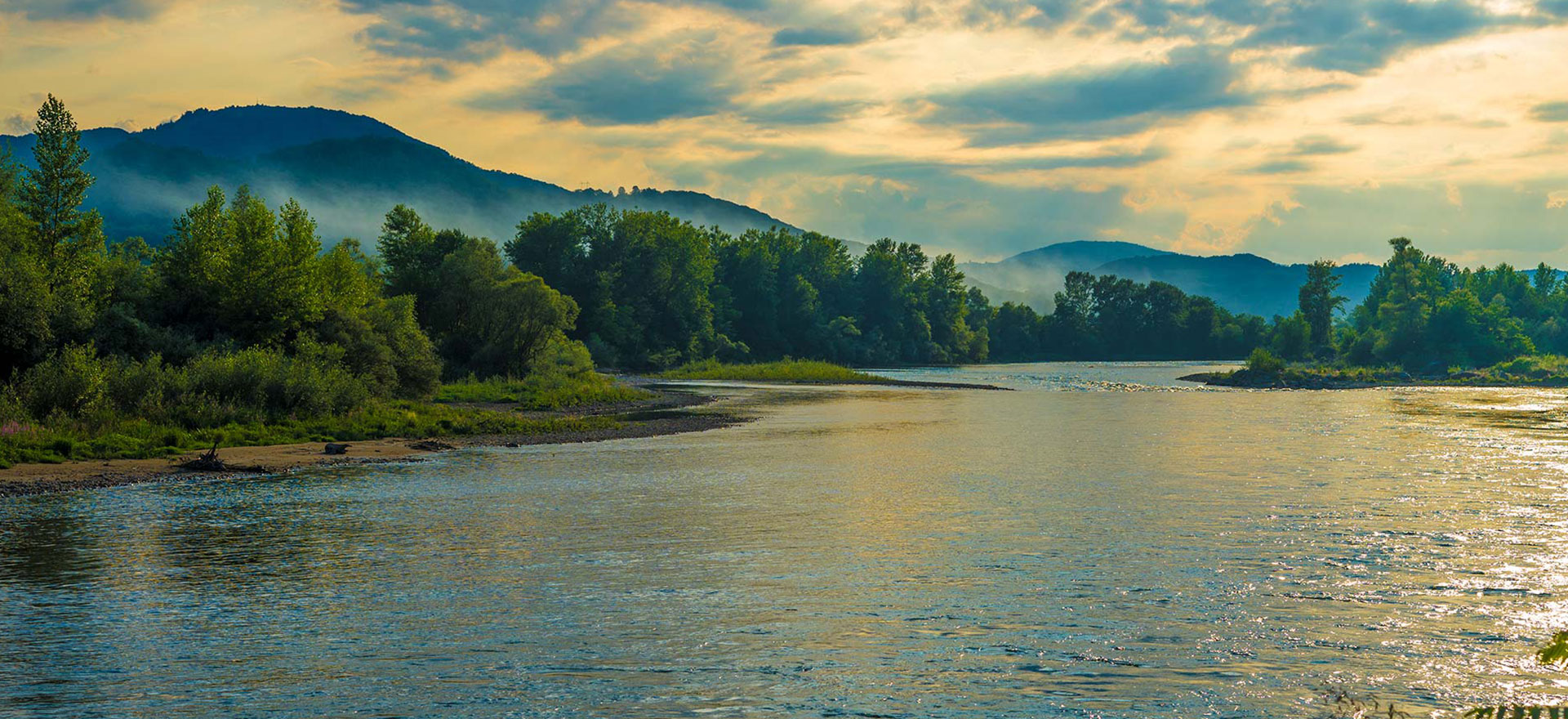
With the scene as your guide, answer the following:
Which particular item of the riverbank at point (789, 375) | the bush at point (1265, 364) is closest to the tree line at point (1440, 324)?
the bush at point (1265, 364)

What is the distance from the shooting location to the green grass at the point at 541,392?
7888 cm

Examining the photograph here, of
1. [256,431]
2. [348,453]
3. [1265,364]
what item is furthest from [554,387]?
[1265,364]

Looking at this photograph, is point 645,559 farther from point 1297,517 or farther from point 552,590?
point 1297,517

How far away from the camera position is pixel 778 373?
147500 millimetres

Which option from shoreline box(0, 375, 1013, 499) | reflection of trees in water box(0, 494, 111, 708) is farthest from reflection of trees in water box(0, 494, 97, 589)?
shoreline box(0, 375, 1013, 499)

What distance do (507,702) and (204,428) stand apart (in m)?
38.4

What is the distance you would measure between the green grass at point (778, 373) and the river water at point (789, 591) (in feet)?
329

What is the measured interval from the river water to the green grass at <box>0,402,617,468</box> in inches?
257

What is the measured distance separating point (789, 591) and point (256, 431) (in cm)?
3547

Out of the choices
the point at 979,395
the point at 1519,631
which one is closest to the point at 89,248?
the point at 1519,631

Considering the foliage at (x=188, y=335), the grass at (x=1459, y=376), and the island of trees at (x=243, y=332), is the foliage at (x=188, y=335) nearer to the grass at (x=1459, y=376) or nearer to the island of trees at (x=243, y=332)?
the island of trees at (x=243, y=332)

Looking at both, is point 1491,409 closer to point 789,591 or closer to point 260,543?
point 789,591

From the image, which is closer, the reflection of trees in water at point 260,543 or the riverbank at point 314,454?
the reflection of trees in water at point 260,543

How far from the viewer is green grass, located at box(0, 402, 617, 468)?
131ft
